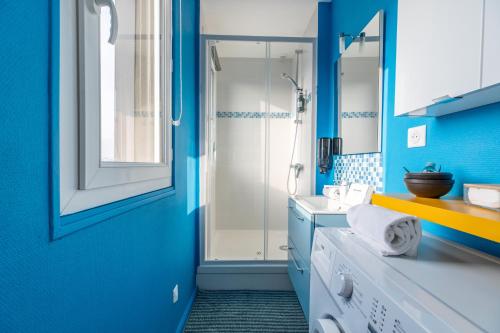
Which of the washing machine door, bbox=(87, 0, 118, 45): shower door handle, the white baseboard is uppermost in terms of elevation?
bbox=(87, 0, 118, 45): shower door handle

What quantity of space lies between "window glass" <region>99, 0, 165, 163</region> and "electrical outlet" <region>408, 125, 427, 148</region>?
4.28 ft

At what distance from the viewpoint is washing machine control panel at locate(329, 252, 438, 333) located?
1.79 ft

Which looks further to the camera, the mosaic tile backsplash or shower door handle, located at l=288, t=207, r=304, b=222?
shower door handle, located at l=288, t=207, r=304, b=222

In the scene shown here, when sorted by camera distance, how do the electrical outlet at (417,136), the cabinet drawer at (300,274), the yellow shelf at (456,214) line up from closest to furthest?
the yellow shelf at (456,214) < the electrical outlet at (417,136) < the cabinet drawer at (300,274)

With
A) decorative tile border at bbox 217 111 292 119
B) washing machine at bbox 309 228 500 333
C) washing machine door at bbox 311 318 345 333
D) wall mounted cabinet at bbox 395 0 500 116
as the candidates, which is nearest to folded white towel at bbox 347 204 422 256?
washing machine at bbox 309 228 500 333

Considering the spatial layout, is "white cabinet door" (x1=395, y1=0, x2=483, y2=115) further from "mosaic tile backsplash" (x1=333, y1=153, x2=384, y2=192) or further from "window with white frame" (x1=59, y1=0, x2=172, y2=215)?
"window with white frame" (x1=59, y1=0, x2=172, y2=215)

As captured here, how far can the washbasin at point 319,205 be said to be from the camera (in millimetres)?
1742

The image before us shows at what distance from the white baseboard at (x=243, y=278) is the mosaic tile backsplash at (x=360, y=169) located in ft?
3.45

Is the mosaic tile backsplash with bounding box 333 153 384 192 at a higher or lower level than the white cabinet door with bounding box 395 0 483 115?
lower

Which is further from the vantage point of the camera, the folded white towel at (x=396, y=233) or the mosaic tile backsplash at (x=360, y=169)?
the mosaic tile backsplash at (x=360, y=169)

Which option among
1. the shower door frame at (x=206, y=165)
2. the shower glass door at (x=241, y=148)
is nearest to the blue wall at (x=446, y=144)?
the shower door frame at (x=206, y=165)

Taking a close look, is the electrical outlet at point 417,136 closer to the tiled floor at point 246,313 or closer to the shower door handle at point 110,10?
the shower door handle at point 110,10

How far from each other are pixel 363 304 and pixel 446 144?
80 cm

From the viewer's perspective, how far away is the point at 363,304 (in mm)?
690
